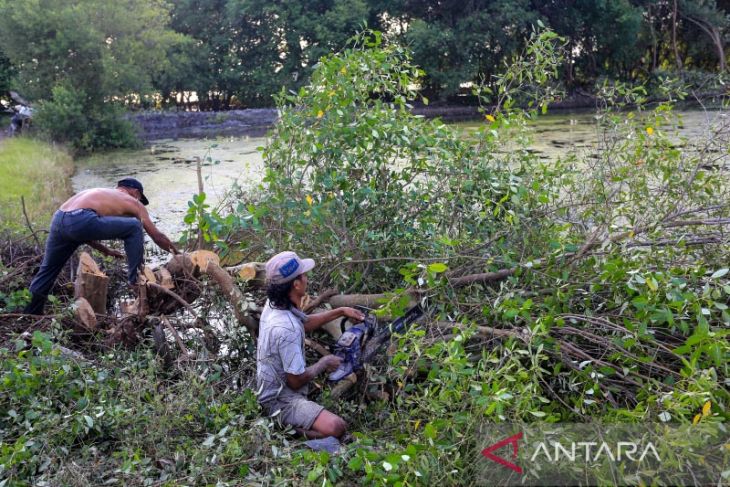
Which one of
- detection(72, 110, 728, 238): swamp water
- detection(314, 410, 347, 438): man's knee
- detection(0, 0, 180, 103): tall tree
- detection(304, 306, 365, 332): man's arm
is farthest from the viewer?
detection(0, 0, 180, 103): tall tree

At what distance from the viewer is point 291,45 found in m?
27.1

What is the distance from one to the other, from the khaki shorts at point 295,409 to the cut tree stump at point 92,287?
189 centimetres

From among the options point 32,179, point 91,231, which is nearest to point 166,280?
point 91,231

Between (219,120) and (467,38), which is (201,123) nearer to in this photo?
(219,120)

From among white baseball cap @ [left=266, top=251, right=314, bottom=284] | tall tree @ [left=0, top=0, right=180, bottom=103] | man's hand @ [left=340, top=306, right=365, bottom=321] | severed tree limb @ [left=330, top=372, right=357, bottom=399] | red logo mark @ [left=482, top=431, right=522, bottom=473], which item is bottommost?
severed tree limb @ [left=330, top=372, right=357, bottom=399]

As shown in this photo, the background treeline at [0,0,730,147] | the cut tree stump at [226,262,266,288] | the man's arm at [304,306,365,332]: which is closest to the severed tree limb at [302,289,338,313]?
the man's arm at [304,306,365,332]

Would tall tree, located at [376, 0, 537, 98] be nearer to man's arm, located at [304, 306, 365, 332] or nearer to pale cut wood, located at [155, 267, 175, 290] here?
pale cut wood, located at [155, 267, 175, 290]

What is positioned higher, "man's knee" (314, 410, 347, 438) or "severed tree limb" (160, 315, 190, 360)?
"severed tree limb" (160, 315, 190, 360)

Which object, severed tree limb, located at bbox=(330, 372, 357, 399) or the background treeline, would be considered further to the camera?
the background treeline

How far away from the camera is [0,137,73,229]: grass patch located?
8977 millimetres

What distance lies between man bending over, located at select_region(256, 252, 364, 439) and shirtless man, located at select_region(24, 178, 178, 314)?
1.84 meters

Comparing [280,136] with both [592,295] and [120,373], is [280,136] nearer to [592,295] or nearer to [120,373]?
[120,373]

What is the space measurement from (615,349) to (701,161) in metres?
1.61

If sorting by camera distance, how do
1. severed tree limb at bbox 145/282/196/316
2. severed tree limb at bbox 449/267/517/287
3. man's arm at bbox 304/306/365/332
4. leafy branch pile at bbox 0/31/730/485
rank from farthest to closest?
severed tree limb at bbox 145/282/196/316, severed tree limb at bbox 449/267/517/287, man's arm at bbox 304/306/365/332, leafy branch pile at bbox 0/31/730/485
